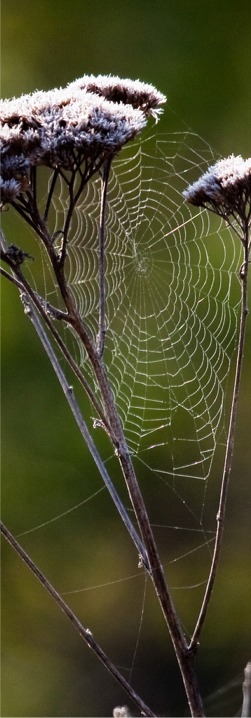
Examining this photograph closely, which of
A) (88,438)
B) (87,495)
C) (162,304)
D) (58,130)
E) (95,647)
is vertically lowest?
(87,495)

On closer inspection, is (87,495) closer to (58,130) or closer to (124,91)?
(124,91)

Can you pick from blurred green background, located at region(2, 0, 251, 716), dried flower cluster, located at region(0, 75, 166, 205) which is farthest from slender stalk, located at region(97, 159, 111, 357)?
blurred green background, located at region(2, 0, 251, 716)

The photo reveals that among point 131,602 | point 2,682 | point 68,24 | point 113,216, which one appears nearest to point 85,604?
point 131,602

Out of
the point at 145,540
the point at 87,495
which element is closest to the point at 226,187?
the point at 145,540

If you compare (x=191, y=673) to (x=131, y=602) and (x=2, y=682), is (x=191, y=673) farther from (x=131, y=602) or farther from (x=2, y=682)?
(x=2, y=682)

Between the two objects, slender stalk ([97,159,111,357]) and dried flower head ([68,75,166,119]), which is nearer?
slender stalk ([97,159,111,357])

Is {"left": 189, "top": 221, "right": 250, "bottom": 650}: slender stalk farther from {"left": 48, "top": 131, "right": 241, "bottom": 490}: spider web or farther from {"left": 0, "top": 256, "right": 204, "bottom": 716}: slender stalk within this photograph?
{"left": 48, "top": 131, "right": 241, "bottom": 490}: spider web
